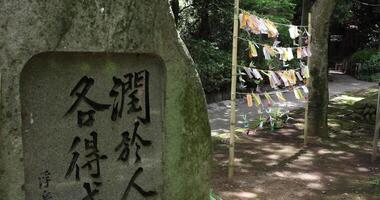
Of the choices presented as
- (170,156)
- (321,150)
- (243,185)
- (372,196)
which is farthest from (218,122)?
(170,156)

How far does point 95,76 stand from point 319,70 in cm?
688

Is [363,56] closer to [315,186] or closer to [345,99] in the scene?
[345,99]

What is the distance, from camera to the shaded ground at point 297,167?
6.02 m

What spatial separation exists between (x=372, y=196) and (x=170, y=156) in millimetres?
3734

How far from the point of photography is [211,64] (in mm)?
12773

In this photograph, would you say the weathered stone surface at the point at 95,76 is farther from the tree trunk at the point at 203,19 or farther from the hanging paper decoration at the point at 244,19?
the tree trunk at the point at 203,19

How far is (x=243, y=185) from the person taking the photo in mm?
6242

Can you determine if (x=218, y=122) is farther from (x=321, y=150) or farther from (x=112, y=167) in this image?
(x=112, y=167)

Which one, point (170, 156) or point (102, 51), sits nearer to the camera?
point (102, 51)

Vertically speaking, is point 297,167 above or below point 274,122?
below

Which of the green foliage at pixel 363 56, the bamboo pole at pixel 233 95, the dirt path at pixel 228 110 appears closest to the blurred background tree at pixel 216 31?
the dirt path at pixel 228 110

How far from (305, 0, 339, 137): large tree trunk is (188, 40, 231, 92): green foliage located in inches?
151

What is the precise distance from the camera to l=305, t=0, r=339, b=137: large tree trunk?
8.88 metres

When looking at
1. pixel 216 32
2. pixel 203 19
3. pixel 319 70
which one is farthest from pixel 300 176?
pixel 216 32
